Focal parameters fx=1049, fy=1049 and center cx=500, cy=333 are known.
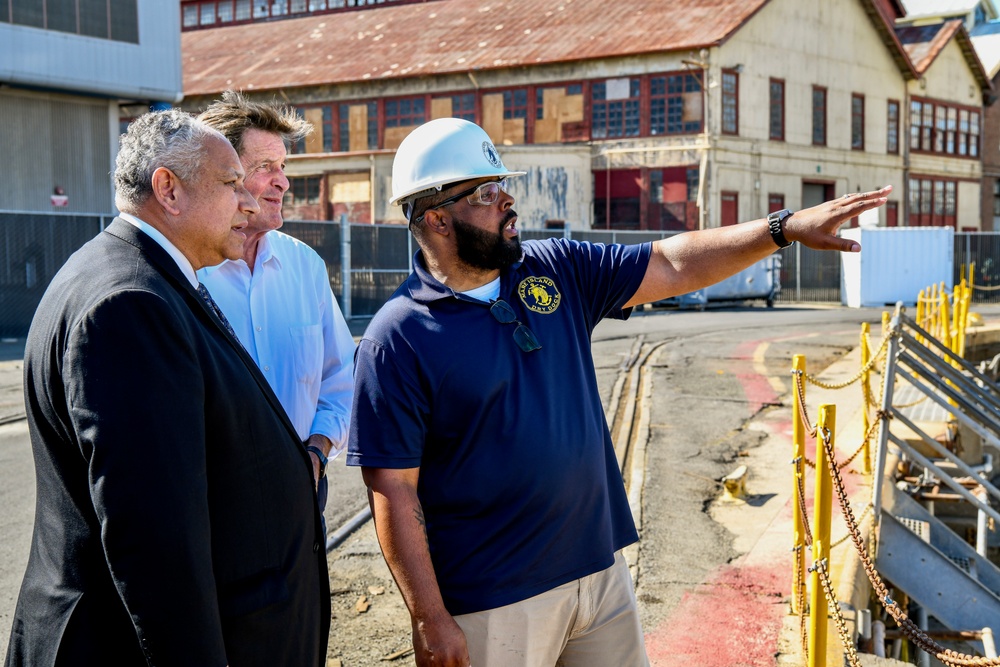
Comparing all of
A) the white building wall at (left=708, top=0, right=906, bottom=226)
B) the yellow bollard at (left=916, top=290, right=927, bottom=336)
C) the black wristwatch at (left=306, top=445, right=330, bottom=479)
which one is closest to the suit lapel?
the black wristwatch at (left=306, top=445, right=330, bottom=479)

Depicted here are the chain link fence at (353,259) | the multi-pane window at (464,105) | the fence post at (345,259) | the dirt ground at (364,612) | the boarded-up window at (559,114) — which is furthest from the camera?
the multi-pane window at (464,105)

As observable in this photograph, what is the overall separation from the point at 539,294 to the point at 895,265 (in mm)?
30320

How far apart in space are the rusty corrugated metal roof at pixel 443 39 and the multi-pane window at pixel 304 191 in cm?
373

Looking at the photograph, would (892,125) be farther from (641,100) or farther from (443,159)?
(443,159)

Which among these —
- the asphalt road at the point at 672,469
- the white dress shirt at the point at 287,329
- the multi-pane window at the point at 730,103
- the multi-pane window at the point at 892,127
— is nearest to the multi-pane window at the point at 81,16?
the asphalt road at the point at 672,469

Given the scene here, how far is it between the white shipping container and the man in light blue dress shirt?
2907cm

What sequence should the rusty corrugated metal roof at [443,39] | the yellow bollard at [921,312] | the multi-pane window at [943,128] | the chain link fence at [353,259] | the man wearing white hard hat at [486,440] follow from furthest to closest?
the multi-pane window at [943,128] → the rusty corrugated metal roof at [443,39] → the chain link fence at [353,259] → the yellow bollard at [921,312] → the man wearing white hard hat at [486,440]

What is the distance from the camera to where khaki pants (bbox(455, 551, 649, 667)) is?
287cm

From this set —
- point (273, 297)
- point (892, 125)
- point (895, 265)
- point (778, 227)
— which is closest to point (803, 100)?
point (892, 125)

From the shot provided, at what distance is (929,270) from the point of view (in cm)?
3134

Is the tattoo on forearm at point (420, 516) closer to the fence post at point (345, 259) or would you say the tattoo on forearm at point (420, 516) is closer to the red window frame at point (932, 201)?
the fence post at point (345, 259)

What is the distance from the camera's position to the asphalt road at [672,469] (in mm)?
5668

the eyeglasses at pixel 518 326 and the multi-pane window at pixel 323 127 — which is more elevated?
the multi-pane window at pixel 323 127

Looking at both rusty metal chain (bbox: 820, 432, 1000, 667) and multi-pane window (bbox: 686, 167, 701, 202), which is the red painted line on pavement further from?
multi-pane window (bbox: 686, 167, 701, 202)
